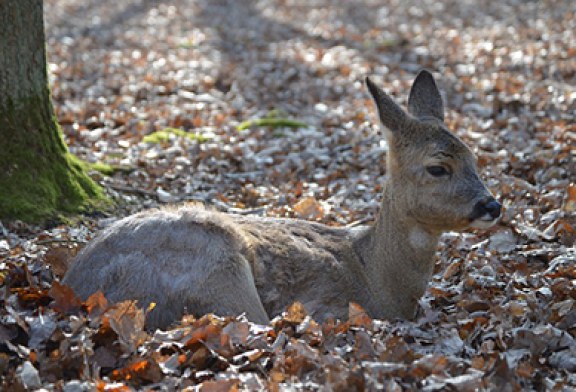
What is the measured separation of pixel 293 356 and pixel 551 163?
5.65 meters

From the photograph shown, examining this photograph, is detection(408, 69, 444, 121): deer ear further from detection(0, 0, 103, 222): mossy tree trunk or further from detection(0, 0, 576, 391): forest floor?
detection(0, 0, 103, 222): mossy tree trunk

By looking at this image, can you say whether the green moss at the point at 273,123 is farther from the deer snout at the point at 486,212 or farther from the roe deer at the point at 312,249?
the deer snout at the point at 486,212

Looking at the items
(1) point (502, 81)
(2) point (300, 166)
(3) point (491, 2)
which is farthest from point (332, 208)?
(3) point (491, 2)

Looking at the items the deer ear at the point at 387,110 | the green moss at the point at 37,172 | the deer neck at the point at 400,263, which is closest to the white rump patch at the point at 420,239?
the deer neck at the point at 400,263

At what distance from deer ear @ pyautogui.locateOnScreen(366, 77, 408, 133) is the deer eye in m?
0.42

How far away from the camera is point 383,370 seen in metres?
4.32

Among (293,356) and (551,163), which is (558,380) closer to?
(293,356)

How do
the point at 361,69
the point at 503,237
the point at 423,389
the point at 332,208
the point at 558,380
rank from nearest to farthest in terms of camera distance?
the point at 423,389 → the point at 558,380 → the point at 503,237 → the point at 332,208 → the point at 361,69

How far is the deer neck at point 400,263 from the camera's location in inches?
246

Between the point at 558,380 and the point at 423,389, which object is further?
the point at 558,380

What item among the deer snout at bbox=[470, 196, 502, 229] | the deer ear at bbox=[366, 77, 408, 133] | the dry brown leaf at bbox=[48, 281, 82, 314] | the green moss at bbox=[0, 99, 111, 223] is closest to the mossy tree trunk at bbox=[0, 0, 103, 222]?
the green moss at bbox=[0, 99, 111, 223]

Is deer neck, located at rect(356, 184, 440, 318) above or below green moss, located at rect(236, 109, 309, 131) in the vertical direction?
below

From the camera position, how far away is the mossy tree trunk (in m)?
7.44

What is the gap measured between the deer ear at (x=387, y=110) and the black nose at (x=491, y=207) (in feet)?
2.99
